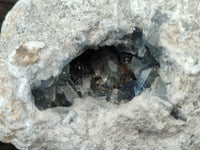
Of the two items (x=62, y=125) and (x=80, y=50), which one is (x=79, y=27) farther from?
(x=62, y=125)

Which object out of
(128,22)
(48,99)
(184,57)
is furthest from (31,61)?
(184,57)

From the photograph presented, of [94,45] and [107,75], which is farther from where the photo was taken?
[107,75]

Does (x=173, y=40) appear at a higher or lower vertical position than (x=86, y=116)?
higher

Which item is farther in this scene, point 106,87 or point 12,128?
point 106,87
